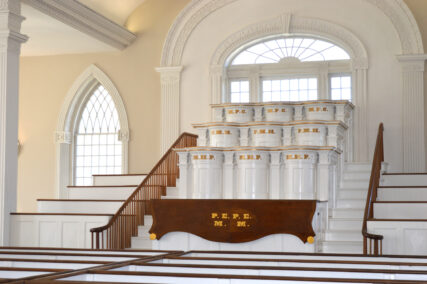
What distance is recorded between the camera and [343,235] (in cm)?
1046

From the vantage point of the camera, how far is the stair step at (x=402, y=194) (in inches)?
438

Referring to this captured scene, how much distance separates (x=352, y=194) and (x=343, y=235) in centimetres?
145

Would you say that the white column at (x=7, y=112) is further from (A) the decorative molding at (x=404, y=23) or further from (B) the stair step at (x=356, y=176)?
(A) the decorative molding at (x=404, y=23)

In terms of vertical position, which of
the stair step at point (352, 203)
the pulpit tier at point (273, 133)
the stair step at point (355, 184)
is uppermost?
the pulpit tier at point (273, 133)

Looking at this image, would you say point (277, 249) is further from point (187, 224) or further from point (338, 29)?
point (338, 29)

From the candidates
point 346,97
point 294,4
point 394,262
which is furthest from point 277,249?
point 294,4

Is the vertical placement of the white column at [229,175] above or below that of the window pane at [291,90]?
below

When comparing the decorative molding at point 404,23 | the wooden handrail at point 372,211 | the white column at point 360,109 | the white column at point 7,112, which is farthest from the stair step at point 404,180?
the white column at point 7,112

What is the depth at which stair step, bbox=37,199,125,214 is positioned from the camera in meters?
12.2

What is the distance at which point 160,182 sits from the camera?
12.7 metres

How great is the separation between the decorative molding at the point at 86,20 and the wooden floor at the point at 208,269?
8.02 meters

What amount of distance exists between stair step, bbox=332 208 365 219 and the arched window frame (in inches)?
261

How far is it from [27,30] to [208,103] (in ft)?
13.7

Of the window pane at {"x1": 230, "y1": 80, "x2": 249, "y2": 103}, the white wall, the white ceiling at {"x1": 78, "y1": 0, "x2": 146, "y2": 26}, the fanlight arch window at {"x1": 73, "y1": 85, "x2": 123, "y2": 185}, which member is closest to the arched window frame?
the fanlight arch window at {"x1": 73, "y1": 85, "x2": 123, "y2": 185}
